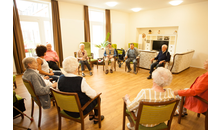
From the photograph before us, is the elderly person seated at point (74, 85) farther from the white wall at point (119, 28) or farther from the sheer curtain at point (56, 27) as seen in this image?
the white wall at point (119, 28)

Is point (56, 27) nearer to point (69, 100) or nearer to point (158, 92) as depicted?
point (69, 100)

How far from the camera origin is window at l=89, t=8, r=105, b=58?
6.69 m

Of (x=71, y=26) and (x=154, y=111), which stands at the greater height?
(x=71, y=26)

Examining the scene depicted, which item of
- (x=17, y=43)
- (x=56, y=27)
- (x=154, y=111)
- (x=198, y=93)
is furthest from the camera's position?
(x=56, y=27)

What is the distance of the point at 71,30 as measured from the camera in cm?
569

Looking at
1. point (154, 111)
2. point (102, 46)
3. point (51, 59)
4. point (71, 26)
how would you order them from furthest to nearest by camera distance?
point (102, 46) < point (71, 26) < point (51, 59) < point (154, 111)

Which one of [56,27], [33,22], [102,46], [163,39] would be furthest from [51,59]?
[163,39]

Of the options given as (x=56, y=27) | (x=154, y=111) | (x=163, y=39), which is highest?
(x=56, y=27)

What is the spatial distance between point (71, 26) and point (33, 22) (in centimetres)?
149

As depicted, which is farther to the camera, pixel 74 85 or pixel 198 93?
pixel 198 93

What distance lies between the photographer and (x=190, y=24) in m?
5.72
